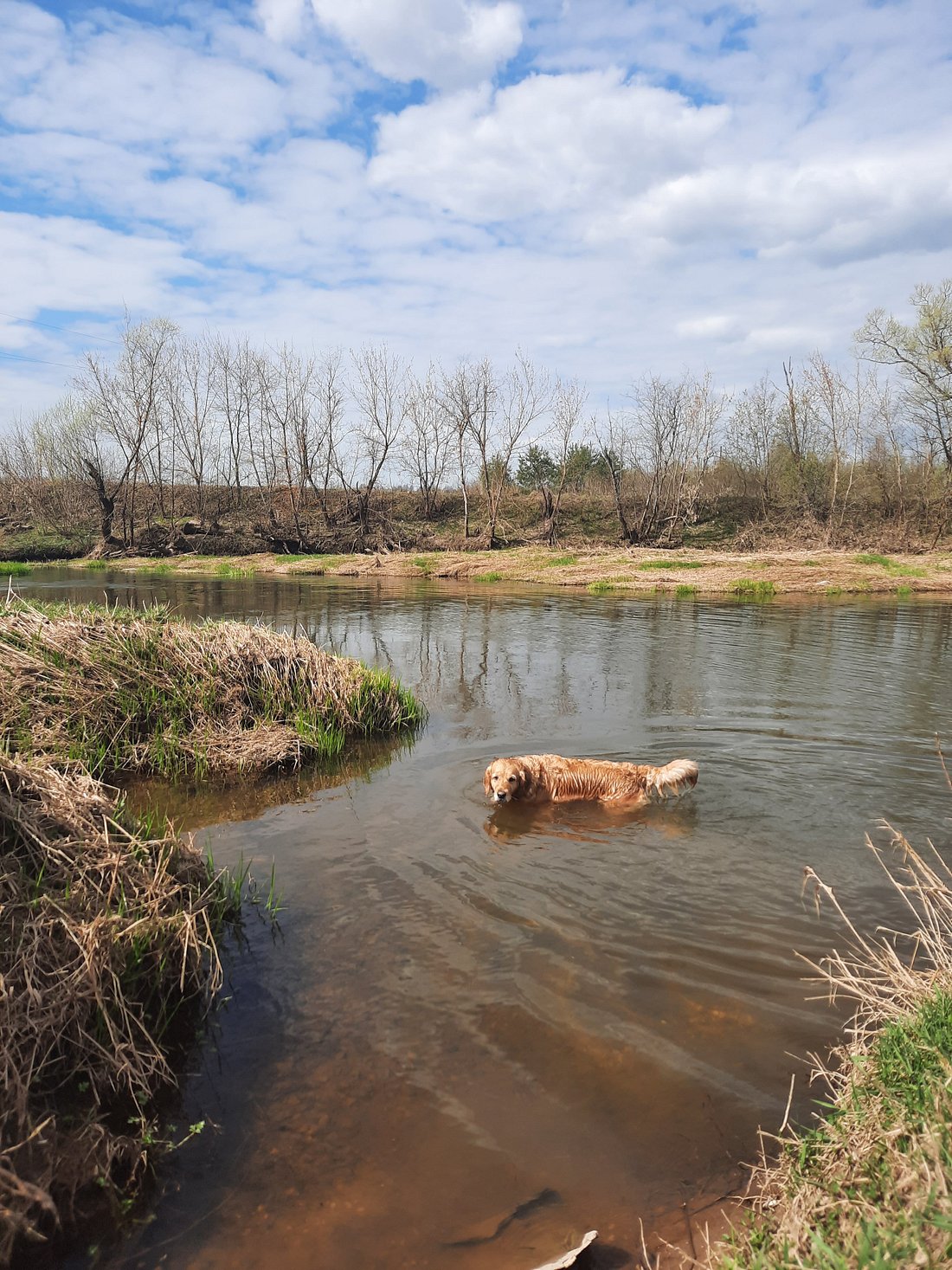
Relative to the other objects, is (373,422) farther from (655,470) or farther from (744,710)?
(744,710)

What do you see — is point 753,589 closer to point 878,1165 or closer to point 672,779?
point 672,779

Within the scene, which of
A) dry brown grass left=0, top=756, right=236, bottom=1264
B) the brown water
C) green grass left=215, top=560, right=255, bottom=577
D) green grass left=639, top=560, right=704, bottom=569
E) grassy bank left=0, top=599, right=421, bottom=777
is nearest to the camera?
dry brown grass left=0, top=756, right=236, bottom=1264

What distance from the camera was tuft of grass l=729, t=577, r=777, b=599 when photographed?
29980mm

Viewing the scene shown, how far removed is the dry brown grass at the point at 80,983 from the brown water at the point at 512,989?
1.06 ft

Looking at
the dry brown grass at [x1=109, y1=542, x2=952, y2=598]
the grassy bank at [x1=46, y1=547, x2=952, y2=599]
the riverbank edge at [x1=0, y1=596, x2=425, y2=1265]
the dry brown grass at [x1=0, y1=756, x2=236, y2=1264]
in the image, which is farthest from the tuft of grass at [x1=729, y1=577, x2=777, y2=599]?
the dry brown grass at [x1=0, y1=756, x2=236, y2=1264]

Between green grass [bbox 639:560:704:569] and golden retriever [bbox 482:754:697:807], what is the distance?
96.0 feet

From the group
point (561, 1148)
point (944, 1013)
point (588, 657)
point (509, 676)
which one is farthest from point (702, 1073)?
point (588, 657)

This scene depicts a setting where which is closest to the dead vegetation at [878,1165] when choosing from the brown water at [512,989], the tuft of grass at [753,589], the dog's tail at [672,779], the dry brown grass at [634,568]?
the brown water at [512,989]

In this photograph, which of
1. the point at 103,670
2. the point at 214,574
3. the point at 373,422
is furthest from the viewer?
the point at 373,422

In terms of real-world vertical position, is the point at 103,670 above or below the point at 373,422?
below

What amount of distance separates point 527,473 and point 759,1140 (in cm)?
5595

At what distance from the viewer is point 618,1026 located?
447cm

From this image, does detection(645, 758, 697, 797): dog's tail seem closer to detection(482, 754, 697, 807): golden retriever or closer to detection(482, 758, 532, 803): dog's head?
detection(482, 754, 697, 807): golden retriever

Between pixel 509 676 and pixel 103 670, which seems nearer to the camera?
pixel 103 670
